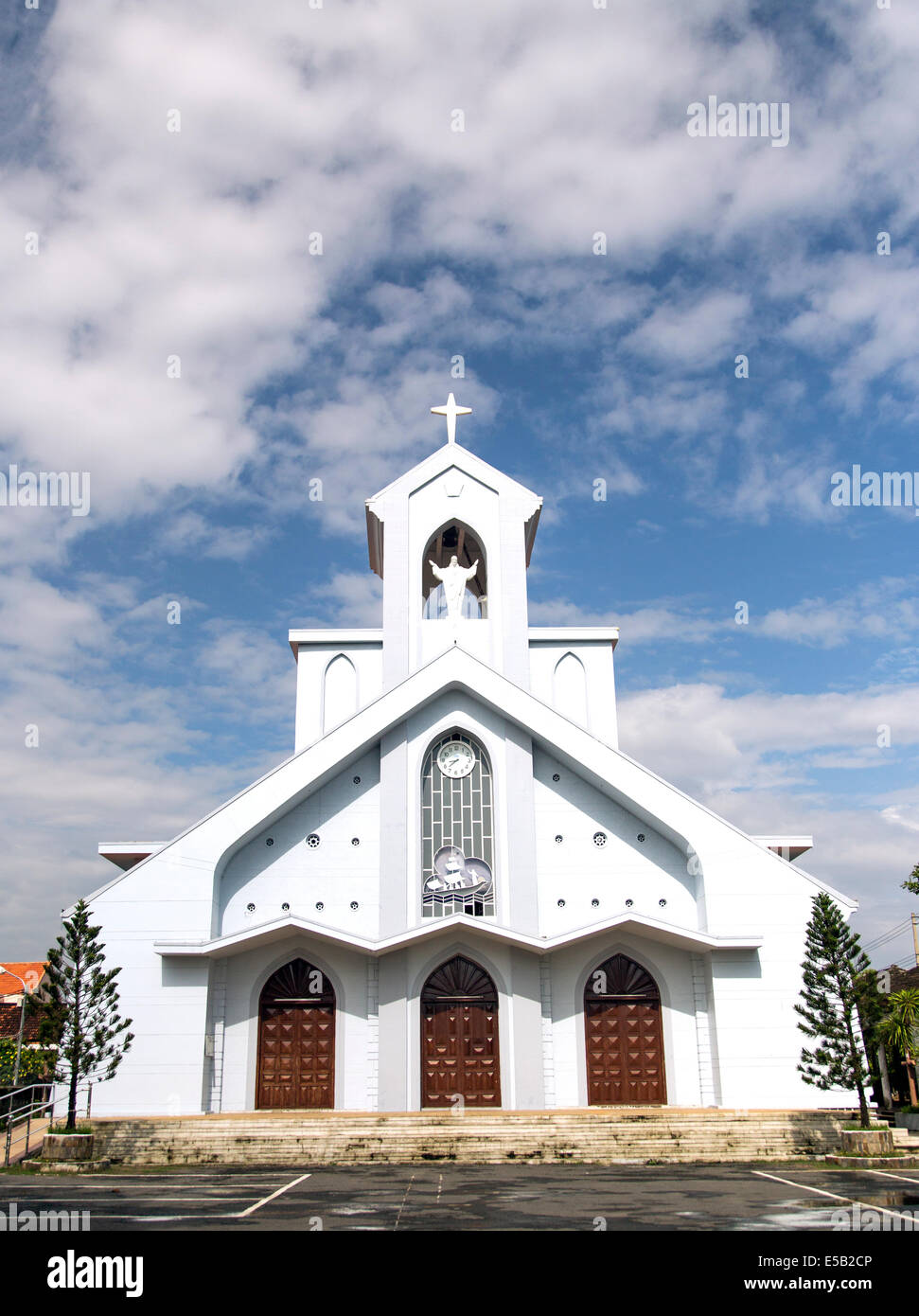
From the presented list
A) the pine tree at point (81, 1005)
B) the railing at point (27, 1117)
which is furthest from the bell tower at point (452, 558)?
the railing at point (27, 1117)

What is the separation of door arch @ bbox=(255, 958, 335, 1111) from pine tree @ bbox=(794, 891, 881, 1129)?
9.22 m

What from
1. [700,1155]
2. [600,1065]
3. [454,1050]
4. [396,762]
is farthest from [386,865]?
[700,1155]

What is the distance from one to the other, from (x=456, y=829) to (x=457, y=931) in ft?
7.13

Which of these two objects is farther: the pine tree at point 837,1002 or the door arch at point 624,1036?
the door arch at point 624,1036

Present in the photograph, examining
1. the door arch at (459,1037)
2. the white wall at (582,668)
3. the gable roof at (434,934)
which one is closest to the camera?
the gable roof at (434,934)

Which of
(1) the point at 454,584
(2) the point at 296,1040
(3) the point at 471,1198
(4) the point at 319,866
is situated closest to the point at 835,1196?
(3) the point at 471,1198

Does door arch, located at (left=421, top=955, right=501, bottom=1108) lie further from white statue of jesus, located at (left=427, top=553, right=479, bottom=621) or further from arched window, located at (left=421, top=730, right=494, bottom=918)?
white statue of jesus, located at (left=427, top=553, right=479, bottom=621)

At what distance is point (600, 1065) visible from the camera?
20.7 meters

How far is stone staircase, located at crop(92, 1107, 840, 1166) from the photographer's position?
16.1m

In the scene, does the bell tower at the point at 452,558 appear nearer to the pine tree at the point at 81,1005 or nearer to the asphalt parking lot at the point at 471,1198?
the pine tree at the point at 81,1005

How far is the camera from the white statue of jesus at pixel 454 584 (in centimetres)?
2480

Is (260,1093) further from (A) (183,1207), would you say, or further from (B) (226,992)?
(A) (183,1207)

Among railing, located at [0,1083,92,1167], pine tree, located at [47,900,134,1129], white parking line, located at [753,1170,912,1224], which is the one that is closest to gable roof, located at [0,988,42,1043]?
railing, located at [0,1083,92,1167]

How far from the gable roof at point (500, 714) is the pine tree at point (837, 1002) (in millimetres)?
1969
